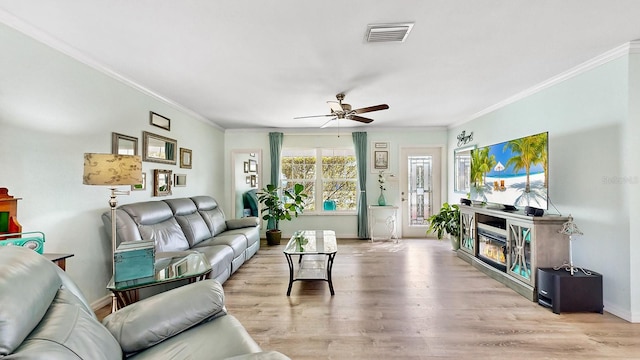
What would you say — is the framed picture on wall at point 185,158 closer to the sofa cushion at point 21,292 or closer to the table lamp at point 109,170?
the table lamp at point 109,170

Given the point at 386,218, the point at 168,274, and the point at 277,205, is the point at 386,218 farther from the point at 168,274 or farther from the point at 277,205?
the point at 168,274

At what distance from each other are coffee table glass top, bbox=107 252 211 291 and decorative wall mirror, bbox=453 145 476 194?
178 inches

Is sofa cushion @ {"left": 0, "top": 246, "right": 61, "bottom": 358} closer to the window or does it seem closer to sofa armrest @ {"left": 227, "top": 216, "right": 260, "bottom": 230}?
sofa armrest @ {"left": 227, "top": 216, "right": 260, "bottom": 230}

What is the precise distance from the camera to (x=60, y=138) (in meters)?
2.43

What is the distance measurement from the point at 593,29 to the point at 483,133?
2.59 metres

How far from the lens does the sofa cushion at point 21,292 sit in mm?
801

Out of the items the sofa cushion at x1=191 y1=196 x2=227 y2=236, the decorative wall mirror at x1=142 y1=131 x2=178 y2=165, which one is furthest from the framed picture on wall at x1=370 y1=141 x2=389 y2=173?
the decorative wall mirror at x1=142 y1=131 x2=178 y2=165

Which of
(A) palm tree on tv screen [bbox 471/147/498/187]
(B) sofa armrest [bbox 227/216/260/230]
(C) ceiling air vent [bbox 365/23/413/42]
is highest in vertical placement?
(C) ceiling air vent [bbox 365/23/413/42]

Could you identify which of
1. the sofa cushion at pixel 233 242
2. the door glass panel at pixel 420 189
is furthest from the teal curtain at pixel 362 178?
the sofa cushion at pixel 233 242

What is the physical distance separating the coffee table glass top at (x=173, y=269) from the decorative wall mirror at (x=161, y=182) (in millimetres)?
1531

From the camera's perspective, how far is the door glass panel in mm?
6160

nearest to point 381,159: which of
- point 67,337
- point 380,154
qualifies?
point 380,154

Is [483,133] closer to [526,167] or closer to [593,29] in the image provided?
[526,167]

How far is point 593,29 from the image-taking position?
219cm
